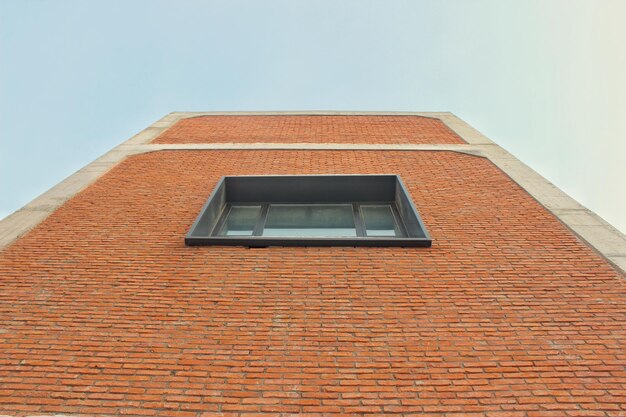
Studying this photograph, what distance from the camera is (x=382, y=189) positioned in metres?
6.83

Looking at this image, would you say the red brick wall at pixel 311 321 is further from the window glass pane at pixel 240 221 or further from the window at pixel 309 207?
the window glass pane at pixel 240 221

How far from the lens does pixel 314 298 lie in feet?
13.4

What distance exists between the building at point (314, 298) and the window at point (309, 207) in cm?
4

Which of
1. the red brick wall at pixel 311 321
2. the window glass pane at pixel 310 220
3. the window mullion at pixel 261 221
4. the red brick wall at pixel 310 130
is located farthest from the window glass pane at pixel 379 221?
the red brick wall at pixel 310 130

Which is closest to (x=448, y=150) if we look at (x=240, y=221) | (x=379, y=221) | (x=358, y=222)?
(x=379, y=221)

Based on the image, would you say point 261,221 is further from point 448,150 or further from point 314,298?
point 448,150

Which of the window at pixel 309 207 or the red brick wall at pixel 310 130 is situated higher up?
the red brick wall at pixel 310 130

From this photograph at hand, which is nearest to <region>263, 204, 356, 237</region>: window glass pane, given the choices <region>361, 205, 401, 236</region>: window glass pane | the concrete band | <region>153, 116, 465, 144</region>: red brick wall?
<region>361, 205, 401, 236</region>: window glass pane

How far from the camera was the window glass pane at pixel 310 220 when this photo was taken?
19.8ft

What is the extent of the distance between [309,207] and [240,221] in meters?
1.31

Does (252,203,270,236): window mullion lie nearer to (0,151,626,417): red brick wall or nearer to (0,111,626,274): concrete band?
(0,151,626,417): red brick wall

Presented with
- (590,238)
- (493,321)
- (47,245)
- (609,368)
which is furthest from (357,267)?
(47,245)

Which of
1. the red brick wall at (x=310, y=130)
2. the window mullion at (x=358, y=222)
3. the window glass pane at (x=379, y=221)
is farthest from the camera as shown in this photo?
the red brick wall at (x=310, y=130)

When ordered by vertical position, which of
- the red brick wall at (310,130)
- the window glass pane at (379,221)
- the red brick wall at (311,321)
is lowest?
the red brick wall at (311,321)
